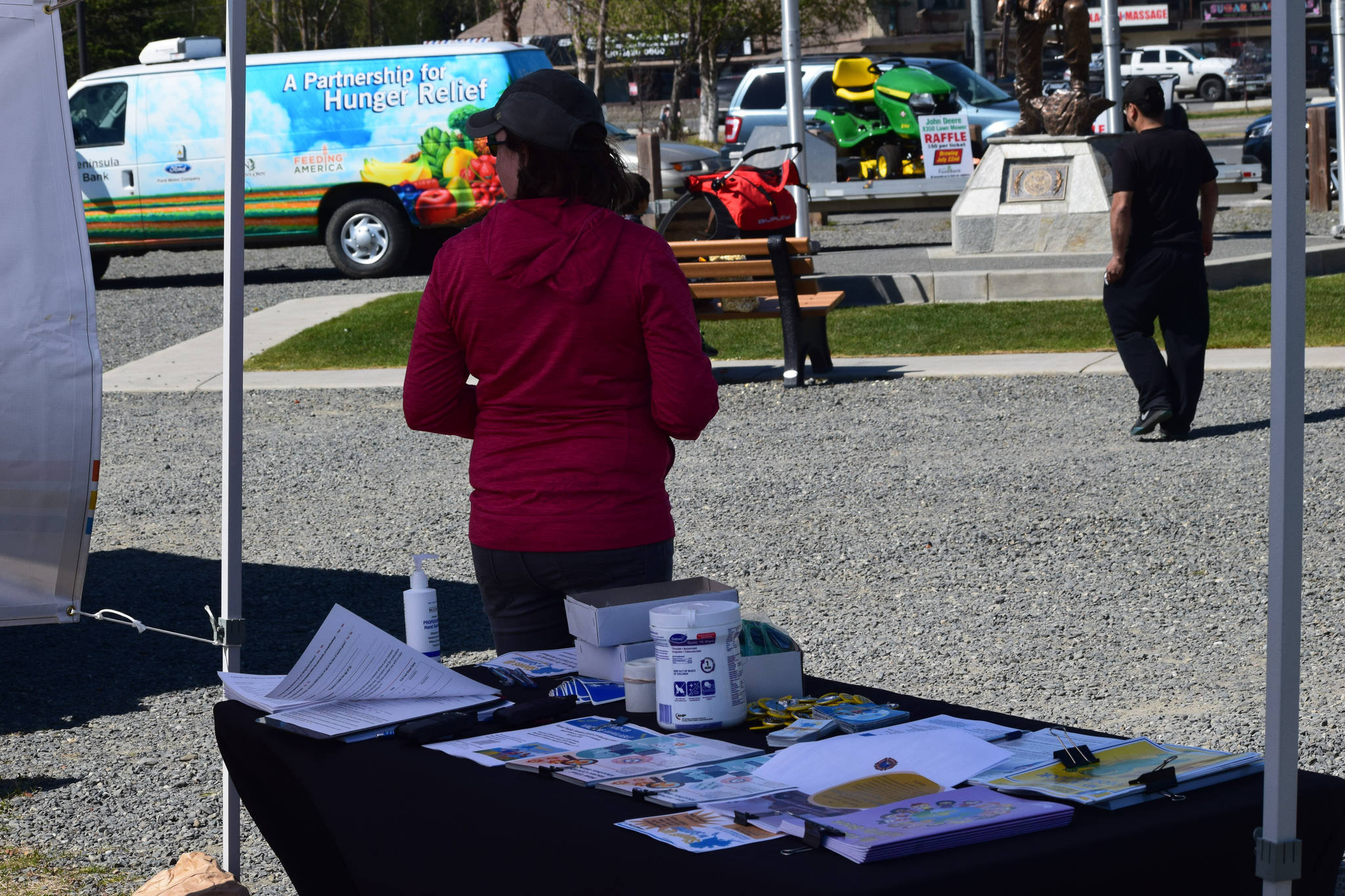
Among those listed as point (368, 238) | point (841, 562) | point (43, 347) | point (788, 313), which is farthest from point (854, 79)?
point (43, 347)

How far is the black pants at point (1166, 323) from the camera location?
8312 mm

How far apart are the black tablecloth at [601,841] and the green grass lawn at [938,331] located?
9.30m

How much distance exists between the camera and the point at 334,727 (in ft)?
8.66

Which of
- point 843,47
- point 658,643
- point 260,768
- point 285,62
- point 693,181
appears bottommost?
point 260,768

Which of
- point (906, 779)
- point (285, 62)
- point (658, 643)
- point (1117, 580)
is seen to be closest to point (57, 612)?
point (658, 643)

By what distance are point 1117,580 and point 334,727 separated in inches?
160

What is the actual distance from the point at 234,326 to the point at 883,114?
1866 centimetres

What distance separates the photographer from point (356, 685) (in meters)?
2.80

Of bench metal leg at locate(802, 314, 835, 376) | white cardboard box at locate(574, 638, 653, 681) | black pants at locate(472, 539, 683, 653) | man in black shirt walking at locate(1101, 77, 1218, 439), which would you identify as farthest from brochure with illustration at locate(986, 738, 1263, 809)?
bench metal leg at locate(802, 314, 835, 376)

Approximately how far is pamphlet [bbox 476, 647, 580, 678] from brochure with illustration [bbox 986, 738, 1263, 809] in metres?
0.99

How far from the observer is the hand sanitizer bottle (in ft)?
10.3

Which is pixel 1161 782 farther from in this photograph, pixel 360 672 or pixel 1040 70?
pixel 1040 70

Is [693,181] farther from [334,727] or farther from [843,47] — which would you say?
[843,47]

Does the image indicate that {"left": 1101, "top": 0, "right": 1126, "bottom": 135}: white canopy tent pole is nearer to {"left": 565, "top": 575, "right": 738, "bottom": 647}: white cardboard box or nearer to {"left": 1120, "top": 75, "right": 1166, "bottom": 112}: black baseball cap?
{"left": 1120, "top": 75, "right": 1166, "bottom": 112}: black baseball cap
